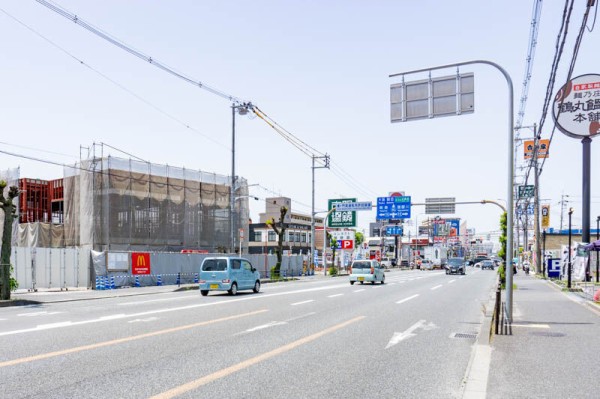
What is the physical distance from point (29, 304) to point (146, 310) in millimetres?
6598

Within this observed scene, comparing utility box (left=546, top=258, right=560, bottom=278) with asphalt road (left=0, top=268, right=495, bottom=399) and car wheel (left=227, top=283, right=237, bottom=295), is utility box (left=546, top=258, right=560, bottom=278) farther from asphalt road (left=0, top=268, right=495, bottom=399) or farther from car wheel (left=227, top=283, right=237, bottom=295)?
asphalt road (left=0, top=268, right=495, bottom=399)

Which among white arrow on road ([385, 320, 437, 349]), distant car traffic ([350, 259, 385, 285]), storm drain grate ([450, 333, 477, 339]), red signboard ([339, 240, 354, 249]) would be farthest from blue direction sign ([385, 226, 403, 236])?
storm drain grate ([450, 333, 477, 339])

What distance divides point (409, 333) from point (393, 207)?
146ft

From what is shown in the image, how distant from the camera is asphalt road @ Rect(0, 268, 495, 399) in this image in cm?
641

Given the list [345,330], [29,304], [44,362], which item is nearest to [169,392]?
[44,362]

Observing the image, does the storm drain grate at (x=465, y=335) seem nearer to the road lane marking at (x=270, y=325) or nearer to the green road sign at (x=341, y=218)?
the road lane marking at (x=270, y=325)

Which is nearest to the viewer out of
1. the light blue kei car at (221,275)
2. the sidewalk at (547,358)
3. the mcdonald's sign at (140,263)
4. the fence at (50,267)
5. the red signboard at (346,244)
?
the sidewalk at (547,358)

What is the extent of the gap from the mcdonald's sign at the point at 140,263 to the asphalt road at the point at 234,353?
1408 centimetres

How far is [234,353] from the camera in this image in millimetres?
8758

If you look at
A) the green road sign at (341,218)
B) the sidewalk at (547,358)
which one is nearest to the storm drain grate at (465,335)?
the sidewalk at (547,358)

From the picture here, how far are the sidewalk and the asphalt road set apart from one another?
24.1 inches

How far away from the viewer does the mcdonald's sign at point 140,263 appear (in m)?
30.1

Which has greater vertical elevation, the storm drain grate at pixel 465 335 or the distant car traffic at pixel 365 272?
the storm drain grate at pixel 465 335

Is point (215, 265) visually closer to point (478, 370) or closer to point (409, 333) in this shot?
point (409, 333)
